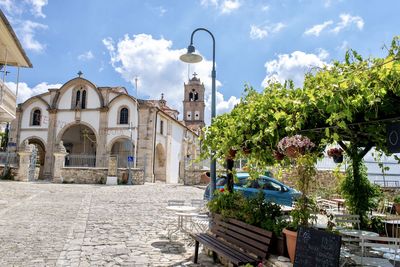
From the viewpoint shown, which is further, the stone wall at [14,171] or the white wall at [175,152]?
the white wall at [175,152]

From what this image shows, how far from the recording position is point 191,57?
359 inches

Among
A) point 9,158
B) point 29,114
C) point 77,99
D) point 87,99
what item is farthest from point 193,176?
point 29,114

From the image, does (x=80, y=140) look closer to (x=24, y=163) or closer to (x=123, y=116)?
(x=123, y=116)

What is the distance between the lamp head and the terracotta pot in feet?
18.2

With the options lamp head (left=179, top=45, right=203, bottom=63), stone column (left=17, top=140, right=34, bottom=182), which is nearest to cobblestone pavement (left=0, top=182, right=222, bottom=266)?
lamp head (left=179, top=45, right=203, bottom=63)

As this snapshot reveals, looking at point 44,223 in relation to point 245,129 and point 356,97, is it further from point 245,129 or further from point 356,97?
point 356,97

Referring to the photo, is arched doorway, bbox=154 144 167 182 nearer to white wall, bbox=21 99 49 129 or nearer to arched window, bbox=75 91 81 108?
arched window, bbox=75 91 81 108

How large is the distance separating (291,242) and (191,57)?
19.0ft

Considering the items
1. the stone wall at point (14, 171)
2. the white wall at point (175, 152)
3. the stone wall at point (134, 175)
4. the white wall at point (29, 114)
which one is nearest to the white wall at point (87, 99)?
the white wall at point (29, 114)

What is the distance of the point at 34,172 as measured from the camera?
29.1 meters

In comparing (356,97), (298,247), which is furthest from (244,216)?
(356,97)

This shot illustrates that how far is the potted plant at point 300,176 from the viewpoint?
462 centimetres

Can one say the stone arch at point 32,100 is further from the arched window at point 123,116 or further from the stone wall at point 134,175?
the stone wall at point 134,175

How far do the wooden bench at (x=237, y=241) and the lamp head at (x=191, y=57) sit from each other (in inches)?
169
